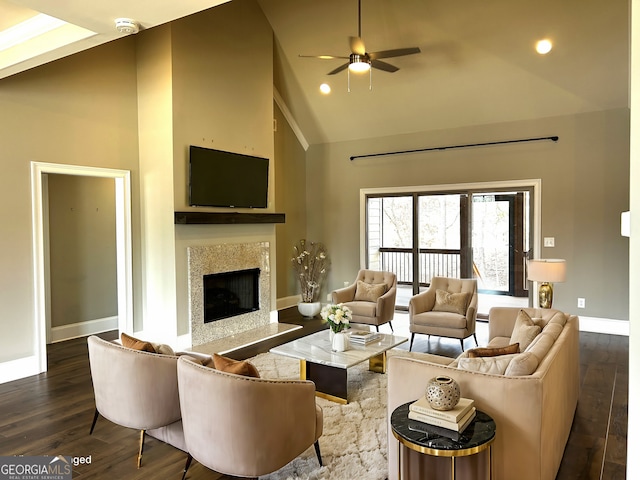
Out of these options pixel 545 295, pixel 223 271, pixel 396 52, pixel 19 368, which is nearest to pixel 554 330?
pixel 545 295

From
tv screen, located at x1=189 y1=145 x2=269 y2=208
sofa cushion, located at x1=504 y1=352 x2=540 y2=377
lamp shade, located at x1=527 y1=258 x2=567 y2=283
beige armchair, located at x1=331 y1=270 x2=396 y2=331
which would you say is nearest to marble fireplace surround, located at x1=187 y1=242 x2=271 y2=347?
tv screen, located at x1=189 y1=145 x2=269 y2=208

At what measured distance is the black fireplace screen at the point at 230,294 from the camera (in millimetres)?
6047

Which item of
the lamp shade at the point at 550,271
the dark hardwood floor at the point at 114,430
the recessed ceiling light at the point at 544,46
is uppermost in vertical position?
the recessed ceiling light at the point at 544,46

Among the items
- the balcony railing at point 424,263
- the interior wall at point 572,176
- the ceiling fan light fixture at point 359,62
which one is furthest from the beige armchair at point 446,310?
the ceiling fan light fixture at point 359,62

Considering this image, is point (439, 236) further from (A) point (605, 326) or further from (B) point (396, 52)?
(B) point (396, 52)

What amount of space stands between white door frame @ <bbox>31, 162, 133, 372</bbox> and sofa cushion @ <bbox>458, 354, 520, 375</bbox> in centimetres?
Answer: 440

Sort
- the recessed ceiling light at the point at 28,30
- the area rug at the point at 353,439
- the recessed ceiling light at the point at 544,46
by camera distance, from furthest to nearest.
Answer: the recessed ceiling light at the point at 544,46
the recessed ceiling light at the point at 28,30
the area rug at the point at 353,439

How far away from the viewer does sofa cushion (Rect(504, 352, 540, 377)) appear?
8.00ft

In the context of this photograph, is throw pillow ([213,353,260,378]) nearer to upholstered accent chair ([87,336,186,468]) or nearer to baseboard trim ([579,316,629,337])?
A: upholstered accent chair ([87,336,186,468])

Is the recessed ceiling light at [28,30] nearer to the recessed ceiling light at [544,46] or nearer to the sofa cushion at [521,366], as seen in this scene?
the sofa cushion at [521,366]

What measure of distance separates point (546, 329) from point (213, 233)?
4199 millimetres

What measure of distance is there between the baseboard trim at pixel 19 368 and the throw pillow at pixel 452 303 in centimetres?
467

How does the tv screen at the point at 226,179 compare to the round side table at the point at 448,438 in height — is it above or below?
above

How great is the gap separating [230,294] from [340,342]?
102 inches
